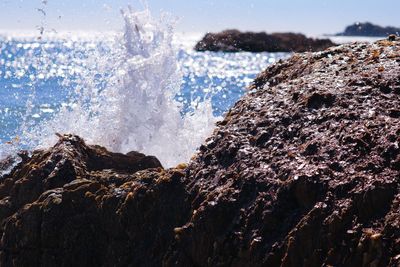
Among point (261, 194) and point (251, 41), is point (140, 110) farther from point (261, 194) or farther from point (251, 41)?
point (251, 41)

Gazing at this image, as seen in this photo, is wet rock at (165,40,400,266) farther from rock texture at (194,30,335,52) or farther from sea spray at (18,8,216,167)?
rock texture at (194,30,335,52)

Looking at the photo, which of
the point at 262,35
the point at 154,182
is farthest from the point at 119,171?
the point at 262,35

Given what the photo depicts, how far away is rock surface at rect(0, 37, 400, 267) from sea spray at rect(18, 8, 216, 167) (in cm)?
204

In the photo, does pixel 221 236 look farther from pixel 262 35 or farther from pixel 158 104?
pixel 262 35

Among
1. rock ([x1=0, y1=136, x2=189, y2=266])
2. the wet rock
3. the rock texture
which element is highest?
the wet rock

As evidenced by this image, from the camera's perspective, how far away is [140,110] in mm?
7242

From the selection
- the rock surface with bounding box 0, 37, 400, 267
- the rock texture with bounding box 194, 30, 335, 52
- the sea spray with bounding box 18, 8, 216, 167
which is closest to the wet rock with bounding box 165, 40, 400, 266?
the rock surface with bounding box 0, 37, 400, 267

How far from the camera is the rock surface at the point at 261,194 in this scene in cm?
312

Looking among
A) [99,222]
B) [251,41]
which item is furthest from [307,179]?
[251,41]

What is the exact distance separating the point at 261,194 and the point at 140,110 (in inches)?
156

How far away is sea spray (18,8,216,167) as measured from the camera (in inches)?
259

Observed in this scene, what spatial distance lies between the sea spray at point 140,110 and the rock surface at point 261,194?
6.71ft

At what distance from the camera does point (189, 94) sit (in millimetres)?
24141

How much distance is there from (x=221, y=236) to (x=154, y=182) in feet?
2.02
